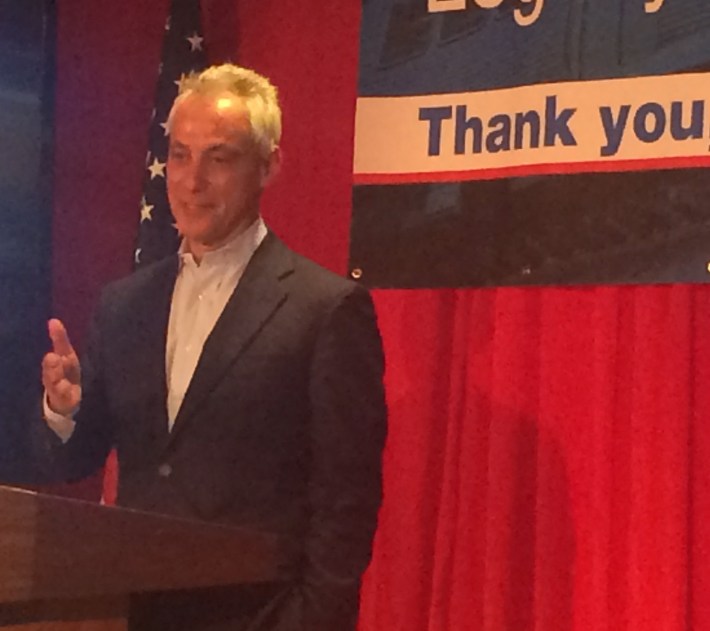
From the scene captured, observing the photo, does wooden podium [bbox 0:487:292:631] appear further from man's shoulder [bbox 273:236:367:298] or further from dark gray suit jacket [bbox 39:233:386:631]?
man's shoulder [bbox 273:236:367:298]

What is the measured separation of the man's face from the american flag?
3.15 feet

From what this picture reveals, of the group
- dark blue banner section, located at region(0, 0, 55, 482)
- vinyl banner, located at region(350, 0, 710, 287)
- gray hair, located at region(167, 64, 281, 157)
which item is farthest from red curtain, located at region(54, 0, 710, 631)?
gray hair, located at region(167, 64, 281, 157)

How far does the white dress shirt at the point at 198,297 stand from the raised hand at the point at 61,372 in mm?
143

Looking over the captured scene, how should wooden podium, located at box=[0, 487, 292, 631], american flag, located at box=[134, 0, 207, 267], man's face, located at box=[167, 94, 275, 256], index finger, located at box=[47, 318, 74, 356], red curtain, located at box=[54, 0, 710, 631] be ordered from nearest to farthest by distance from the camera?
wooden podium, located at box=[0, 487, 292, 631]
index finger, located at box=[47, 318, 74, 356]
man's face, located at box=[167, 94, 275, 256]
red curtain, located at box=[54, 0, 710, 631]
american flag, located at box=[134, 0, 207, 267]

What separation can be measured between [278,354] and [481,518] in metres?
0.81

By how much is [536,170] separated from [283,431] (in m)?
0.96

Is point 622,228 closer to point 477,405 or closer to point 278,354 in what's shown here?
point 477,405

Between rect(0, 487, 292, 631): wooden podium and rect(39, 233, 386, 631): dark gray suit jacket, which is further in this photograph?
rect(39, 233, 386, 631): dark gray suit jacket

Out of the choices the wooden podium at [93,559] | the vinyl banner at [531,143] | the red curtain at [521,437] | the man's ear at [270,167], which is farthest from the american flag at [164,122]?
the wooden podium at [93,559]

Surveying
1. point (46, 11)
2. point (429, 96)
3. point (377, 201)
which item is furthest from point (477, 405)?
point (46, 11)

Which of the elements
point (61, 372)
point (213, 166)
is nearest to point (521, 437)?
point (213, 166)

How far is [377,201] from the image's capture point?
2.24m

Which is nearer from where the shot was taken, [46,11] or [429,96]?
[429,96]

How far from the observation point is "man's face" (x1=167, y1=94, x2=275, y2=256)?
1.47 metres
